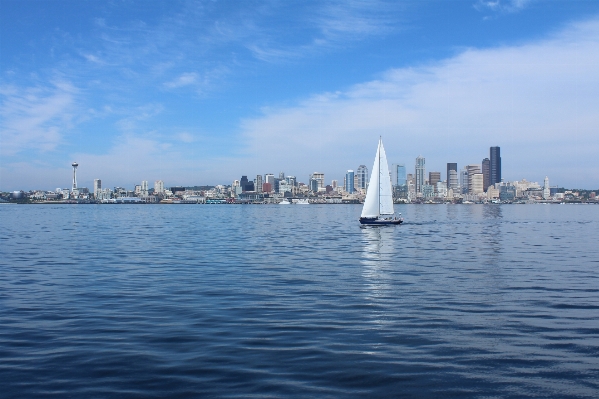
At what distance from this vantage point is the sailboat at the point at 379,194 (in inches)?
3034

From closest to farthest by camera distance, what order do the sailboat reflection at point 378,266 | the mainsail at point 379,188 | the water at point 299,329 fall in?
the water at point 299,329 → the sailboat reflection at point 378,266 → the mainsail at point 379,188

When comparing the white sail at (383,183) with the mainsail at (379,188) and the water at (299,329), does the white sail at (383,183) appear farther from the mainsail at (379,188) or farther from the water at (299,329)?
the water at (299,329)

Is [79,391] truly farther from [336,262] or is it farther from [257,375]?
[336,262]

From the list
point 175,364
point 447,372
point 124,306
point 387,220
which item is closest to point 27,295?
point 124,306

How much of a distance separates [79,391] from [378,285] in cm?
1699

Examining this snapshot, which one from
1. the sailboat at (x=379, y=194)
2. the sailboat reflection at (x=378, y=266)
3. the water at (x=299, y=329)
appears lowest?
the sailboat reflection at (x=378, y=266)

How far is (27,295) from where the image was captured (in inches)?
941

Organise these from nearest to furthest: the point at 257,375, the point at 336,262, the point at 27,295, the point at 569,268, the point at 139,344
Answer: the point at 257,375
the point at 139,344
the point at 27,295
the point at 569,268
the point at 336,262

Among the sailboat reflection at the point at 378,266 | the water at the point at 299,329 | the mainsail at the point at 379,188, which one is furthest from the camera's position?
the mainsail at the point at 379,188

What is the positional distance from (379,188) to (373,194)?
1314mm

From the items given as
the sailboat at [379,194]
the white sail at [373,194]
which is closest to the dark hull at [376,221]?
the sailboat at [379,194]

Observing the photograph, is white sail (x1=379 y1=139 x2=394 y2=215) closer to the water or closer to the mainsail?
the mainsail

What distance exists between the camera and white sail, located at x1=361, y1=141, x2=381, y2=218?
77.0m

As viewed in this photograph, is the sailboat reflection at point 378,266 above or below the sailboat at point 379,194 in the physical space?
below
